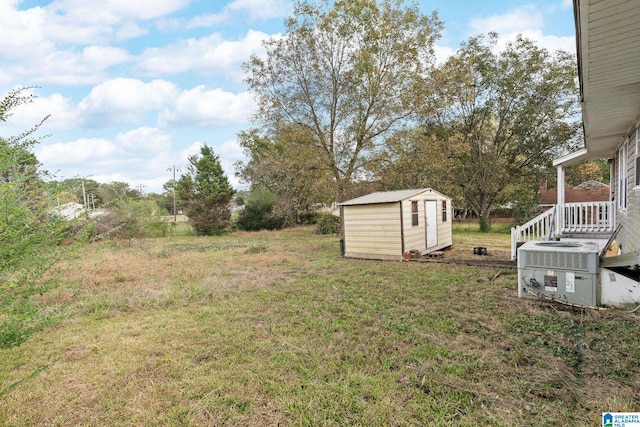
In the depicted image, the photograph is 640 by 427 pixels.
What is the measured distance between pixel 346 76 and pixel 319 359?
14.5 metres

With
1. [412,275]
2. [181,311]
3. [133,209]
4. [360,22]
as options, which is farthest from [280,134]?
[181,311]

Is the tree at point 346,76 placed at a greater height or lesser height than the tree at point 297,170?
greater

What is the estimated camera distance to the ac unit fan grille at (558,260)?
13.3 feet

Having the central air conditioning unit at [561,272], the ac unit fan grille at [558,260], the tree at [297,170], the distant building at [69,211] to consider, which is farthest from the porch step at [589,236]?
the distant building at [69,211]

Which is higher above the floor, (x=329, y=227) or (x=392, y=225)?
(x=392, y=225)

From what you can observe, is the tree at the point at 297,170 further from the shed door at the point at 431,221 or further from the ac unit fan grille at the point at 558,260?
the ac unit fan grille at the point at 558,260

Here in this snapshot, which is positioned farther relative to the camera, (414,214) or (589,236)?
(414,214)

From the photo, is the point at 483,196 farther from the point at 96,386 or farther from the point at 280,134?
the point at 96,386

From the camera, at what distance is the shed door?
377 inches

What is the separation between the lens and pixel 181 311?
15.5 feet

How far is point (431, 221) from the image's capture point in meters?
9.80
